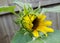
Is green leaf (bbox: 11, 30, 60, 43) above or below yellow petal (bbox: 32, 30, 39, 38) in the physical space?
below

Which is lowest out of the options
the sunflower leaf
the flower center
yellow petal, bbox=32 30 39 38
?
the sunflower leaf

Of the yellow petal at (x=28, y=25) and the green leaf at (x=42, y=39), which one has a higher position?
the yellow petal at (x=28, y=25)

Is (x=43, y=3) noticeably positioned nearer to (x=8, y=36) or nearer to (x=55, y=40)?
(x=8, y=36)

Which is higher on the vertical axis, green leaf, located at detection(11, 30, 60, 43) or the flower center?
the flower center

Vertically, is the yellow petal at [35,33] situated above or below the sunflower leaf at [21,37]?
above

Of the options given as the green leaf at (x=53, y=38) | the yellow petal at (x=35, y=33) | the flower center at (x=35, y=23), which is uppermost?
the flower center at (x=35, y=23)

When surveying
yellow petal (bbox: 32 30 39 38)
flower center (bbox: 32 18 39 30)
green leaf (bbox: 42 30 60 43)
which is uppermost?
flower center (bbox: 32 18 39 30)

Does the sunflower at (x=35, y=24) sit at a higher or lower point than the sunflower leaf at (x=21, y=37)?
higher

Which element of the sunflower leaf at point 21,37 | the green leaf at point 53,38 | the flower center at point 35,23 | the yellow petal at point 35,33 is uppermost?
the flower center at point 35,23
